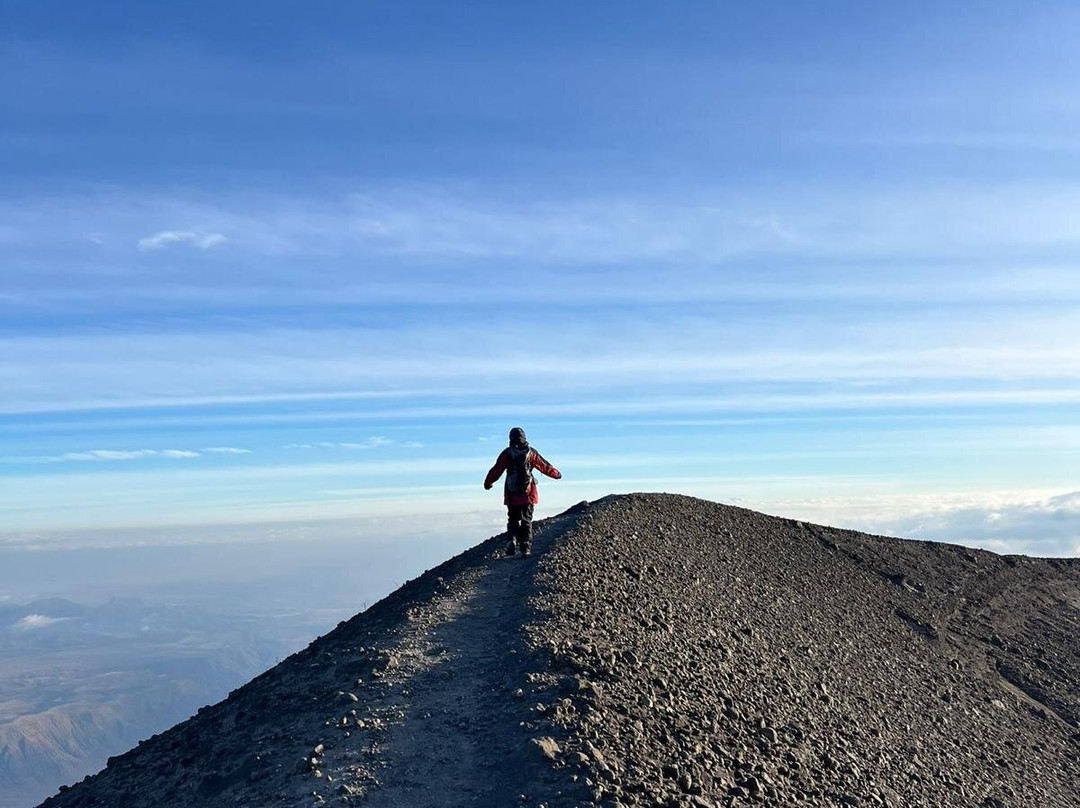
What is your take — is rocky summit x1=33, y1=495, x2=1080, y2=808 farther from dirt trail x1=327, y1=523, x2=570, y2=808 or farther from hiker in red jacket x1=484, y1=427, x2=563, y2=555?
hiker in red jacket x1=484, y1=427, x2=563, y2=555

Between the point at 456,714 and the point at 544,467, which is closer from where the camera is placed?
the point at 456,714

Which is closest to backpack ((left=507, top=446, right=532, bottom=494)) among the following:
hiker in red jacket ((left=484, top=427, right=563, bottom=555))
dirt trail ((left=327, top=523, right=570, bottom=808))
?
hiker in red jacket ((left=484, top=427, right=563, bottom=555))

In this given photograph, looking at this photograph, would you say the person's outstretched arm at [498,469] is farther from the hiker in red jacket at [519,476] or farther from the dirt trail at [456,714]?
the dirt trail at [456,714]

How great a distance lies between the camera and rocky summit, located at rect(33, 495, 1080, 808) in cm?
1088

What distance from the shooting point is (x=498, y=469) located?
62.8 ft

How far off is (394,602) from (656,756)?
9.06 m

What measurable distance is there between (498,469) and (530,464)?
0.70 metres

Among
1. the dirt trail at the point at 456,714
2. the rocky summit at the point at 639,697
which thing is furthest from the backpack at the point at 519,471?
the dirt trail at the point at 456,714

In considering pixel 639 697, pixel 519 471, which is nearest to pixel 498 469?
pixel 519 471

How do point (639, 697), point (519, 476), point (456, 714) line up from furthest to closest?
point (519, 476)
point (639, 697)
point (456, 714)

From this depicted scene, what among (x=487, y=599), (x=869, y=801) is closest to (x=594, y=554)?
(x=487, y=599)

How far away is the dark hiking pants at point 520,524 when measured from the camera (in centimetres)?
1941

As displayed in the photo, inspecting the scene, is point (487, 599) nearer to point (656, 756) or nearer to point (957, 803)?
point (656, 756)

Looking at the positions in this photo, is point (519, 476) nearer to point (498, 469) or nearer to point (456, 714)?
point (498, 469)
